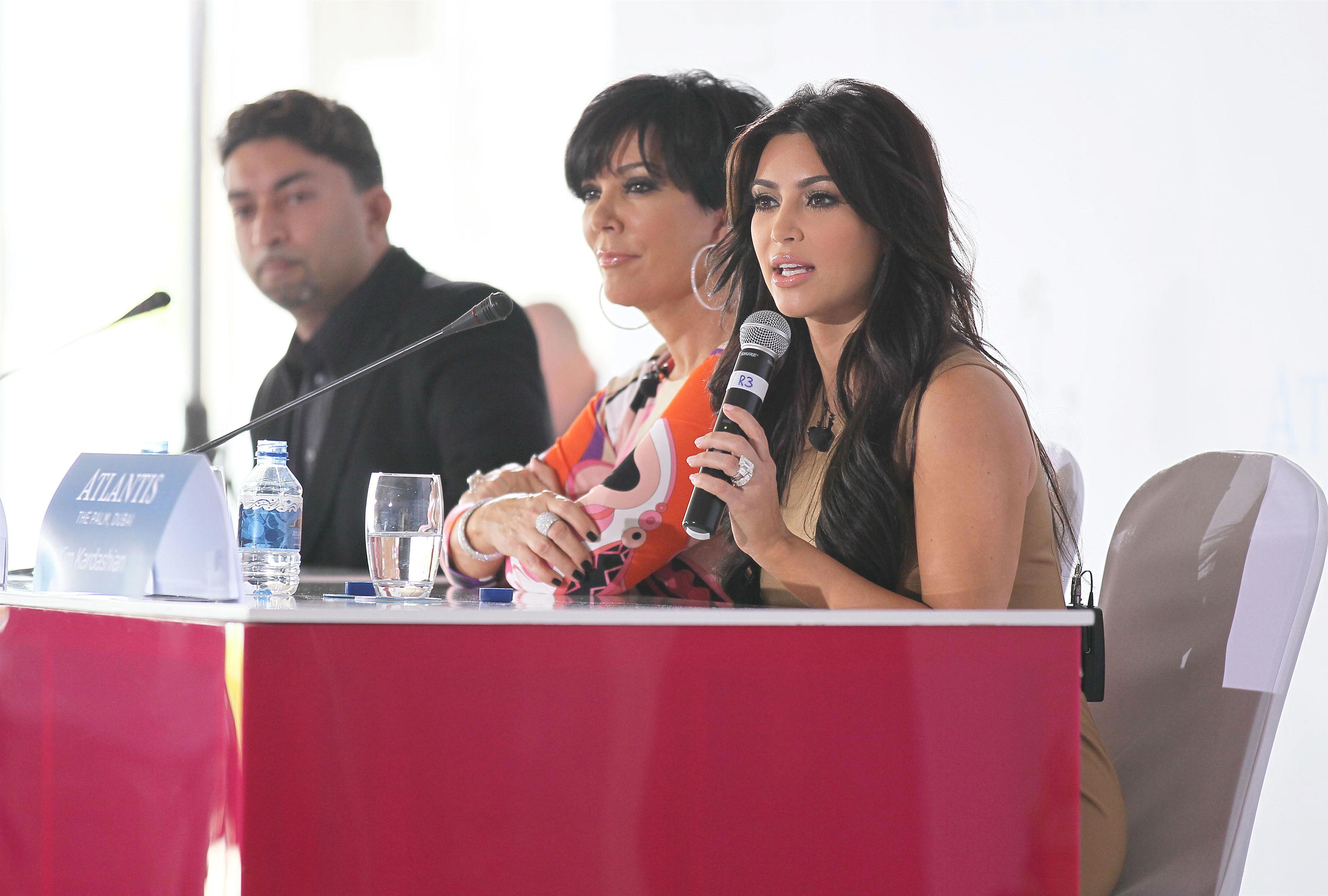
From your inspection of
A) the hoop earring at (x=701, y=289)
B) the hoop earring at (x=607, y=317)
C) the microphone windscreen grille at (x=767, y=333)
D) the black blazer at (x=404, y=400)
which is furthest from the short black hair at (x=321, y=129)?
the microphone windscreen grille at (x=767, y=333)

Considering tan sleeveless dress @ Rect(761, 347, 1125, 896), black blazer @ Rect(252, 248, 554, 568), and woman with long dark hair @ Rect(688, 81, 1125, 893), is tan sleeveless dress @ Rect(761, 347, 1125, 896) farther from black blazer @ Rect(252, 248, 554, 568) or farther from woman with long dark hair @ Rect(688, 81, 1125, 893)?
black blazer @ Rect(252, 248, 554, 568)

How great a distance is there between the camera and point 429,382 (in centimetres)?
322

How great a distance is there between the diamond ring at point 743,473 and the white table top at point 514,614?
0.20 meters

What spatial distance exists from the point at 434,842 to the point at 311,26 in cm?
342

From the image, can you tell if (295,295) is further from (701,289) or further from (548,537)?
(548,537)

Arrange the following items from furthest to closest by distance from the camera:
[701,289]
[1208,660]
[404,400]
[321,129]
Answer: [321,129]
[404,400]
[701,289]
[1208,660]

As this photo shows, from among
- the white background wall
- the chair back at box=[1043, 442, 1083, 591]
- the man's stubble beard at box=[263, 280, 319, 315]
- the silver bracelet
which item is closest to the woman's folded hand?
the silver bracelet

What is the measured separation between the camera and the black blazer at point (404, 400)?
320 centimetres

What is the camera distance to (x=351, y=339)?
3.63 metres

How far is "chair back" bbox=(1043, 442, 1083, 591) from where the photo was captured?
6.23 feet

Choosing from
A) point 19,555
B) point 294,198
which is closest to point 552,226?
point 294,198

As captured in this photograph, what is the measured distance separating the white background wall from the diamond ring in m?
1.39

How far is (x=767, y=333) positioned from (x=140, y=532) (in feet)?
2.45


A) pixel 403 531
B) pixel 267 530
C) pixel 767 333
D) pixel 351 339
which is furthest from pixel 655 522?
pixel 351 339
